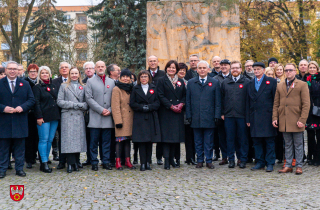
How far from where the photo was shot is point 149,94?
7441 mm

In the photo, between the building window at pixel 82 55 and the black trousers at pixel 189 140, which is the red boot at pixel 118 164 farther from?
the building window at pixel 82 55

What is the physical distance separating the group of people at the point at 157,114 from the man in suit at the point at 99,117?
0.06ft

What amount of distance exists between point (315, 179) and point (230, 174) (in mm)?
1409

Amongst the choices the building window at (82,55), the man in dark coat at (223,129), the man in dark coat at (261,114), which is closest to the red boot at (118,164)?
the man in dark coat at (223,129)

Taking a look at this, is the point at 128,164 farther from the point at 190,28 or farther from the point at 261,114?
the point at 190,28

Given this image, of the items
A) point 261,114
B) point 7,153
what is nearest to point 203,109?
point 261,114

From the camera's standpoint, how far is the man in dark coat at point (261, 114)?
727 centimetres

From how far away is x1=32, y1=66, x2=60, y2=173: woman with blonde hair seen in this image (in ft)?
23.8

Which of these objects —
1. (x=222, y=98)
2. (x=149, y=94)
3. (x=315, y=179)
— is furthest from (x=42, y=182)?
(x=315, y=179)

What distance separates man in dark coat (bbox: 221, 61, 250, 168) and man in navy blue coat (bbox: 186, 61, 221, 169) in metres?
0.23

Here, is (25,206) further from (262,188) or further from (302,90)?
(302,90)

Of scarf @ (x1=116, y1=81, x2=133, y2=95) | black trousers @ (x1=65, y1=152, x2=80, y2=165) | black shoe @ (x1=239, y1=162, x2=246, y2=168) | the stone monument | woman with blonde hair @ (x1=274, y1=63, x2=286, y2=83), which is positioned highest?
the stone monument

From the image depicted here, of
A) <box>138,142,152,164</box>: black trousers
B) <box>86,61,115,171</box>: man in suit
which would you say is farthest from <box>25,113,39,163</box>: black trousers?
<box>138,142,152,164</box>: black trousers

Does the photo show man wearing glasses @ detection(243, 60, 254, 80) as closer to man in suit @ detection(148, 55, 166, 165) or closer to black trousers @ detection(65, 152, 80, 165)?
man in suit @ detection(148, 55, 166, 165)
